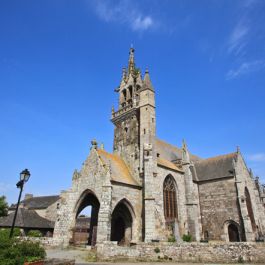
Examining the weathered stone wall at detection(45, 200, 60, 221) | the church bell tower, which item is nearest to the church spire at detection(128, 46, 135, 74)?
the church bell tower

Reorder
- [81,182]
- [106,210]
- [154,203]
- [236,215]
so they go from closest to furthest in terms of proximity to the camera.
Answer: [106,210]
[154,203]
[81,182]
[236,215]

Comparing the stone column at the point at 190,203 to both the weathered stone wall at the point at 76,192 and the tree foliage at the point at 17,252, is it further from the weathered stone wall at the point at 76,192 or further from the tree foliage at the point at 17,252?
the tree foliage at the point at 17,252

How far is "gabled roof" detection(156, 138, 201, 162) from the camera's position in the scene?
27347mm

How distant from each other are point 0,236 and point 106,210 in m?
10.00

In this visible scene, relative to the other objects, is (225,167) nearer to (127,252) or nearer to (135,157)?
(135,157)

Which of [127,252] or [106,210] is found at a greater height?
[106,210]

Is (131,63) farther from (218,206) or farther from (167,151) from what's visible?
(218,206)

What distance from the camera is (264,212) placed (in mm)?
29281

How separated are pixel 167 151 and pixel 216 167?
19.2 ft

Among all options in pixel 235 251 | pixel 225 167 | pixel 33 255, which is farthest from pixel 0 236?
pixel 225 167

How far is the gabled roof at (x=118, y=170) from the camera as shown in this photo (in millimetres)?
20969

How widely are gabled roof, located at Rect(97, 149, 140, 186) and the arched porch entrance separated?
35.1 feet

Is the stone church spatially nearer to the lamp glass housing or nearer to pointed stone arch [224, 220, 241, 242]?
pointed stone arch [224, 220, 241, 242]

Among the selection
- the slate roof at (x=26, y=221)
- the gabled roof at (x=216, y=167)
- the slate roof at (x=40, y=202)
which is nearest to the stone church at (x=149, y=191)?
the gabled roof at (x=216, y=167)
